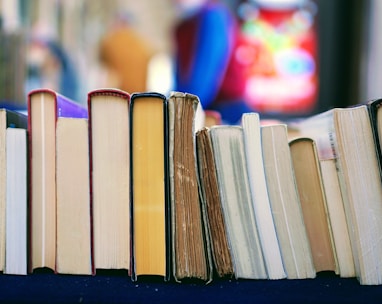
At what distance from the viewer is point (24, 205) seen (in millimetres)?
780

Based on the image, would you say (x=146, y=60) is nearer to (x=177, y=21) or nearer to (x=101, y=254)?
(x=177, y=21)

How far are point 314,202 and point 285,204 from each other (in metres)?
0.05

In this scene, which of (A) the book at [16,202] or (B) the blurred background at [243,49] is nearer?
(A) the book at [16,202]

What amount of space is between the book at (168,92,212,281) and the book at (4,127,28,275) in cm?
21

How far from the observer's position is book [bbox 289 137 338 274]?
0.79 meters

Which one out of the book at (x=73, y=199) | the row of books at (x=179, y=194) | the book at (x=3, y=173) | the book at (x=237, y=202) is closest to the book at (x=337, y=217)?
the row of books at (x=179, y=194)

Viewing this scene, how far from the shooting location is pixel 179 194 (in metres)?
0.75

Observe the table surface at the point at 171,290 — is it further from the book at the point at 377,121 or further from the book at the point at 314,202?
the book at the point at 377,121

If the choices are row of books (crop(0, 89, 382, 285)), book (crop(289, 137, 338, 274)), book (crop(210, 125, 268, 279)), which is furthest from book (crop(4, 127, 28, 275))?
book (crop(289, 137, 338, 274))

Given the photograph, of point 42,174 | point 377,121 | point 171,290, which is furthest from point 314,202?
point 42,174

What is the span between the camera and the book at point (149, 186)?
74cm

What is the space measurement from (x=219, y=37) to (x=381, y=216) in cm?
294

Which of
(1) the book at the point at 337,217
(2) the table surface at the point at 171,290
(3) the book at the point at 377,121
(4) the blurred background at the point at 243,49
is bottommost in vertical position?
(2) the table surface at the point at 171,290

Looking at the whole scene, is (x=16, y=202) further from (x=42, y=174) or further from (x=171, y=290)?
(x=171, y=290)
